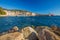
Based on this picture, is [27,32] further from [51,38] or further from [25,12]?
[25,12]

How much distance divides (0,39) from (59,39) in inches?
128

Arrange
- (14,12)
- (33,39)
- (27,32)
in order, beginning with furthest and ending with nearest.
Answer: (14,12) < (27,32) < (33,39)

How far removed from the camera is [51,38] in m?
6.30

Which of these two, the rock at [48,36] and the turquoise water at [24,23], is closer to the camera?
the rock at [48,36]

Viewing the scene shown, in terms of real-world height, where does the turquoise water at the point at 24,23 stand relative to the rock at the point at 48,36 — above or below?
below

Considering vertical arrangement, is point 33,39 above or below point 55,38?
below

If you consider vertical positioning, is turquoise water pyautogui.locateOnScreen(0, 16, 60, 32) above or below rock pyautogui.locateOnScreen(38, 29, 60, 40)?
below

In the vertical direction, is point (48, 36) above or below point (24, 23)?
above

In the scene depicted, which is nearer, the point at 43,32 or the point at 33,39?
the point at 43,32

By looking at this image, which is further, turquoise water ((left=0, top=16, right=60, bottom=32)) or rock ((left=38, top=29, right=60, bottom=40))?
turquoise water ((left=0, top=16, right=60, bottom=32))

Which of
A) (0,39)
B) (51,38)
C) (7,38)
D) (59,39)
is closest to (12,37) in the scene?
(7,38)

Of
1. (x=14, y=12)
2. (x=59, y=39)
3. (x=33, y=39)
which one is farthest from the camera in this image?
Answer: (x=14, y=12)

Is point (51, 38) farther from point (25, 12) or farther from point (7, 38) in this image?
point (25, 12)

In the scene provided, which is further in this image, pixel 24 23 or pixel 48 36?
pixel 24 23
